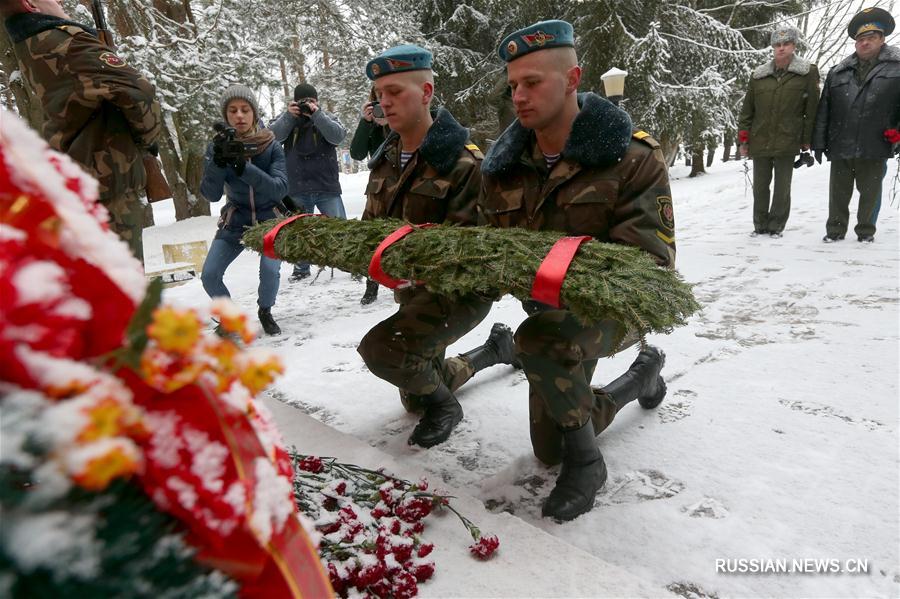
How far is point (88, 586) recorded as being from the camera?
0.49 metres

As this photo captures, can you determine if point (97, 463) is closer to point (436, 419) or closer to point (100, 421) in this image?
point (100, 421)

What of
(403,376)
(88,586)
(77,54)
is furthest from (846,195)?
(88,586)

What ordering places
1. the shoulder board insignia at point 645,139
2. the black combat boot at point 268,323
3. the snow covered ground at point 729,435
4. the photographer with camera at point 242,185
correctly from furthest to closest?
1. the black combat boot at point 268,323
2. the photographer with camera at point 242,185
3. the shoulder board insignia at point 645,139
4. the snow covered ground at point 729,435

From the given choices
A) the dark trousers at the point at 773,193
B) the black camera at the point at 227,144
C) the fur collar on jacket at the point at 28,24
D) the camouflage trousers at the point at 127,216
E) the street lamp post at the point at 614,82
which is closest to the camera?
the fur collar on jacket at the point at 28,24

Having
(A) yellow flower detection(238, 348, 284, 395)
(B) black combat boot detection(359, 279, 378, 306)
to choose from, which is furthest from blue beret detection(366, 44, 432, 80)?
(B) black combat boot detection(359, 279, 378, 306)

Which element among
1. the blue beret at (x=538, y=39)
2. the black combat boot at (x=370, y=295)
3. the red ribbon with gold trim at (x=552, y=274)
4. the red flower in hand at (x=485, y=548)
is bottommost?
the black combat boot at (x=370, y=295)

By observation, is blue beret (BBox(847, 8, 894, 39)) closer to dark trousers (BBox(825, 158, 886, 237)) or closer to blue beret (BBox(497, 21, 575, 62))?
dark trousers (BBox(825, 158, 886, 237))

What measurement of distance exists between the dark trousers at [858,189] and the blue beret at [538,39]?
16.0ft

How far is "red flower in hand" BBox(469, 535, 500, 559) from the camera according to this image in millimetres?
1600

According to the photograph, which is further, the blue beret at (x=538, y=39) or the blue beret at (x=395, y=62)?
the blue beret at (x=395, y=62)

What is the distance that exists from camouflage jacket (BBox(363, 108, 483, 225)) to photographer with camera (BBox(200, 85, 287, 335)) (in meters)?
1.85

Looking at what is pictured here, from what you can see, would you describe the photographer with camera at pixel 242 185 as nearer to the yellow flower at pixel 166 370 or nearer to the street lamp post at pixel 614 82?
the street lamp post at pixel 614 82

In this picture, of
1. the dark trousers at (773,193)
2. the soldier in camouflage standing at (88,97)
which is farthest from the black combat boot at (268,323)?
the dark trousers at (773,193)

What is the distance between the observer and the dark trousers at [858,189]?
18.6ft
